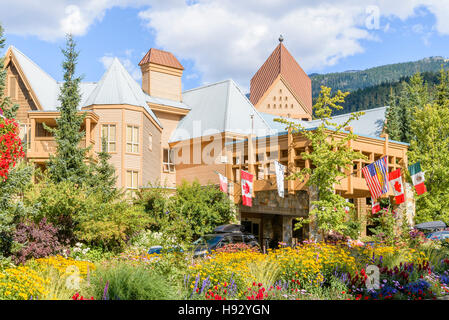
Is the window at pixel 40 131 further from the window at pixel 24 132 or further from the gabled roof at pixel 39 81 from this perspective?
the gabled roof at pixel 39 81

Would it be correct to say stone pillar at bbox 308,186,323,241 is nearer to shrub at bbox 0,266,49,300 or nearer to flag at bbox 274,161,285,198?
flag at bbox 274,161,285,198

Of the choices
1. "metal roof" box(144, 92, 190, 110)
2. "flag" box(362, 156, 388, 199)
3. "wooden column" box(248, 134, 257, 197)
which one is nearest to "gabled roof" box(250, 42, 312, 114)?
"metal roof" box(144, 92, 190, 110)

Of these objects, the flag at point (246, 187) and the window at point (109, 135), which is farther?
the window at point (109, 135)

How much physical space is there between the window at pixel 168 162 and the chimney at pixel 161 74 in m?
4.58

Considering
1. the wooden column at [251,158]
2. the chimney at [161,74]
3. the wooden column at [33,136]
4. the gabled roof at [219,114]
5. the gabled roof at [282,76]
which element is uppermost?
the gabled roof at [282,76]

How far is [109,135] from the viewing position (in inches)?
1235

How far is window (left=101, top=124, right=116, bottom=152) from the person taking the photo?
102 ft

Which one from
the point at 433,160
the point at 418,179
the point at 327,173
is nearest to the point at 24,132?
the point at 327,173

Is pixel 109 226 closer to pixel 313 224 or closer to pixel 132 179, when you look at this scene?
pixel 313 224

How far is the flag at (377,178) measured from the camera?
2355 cm

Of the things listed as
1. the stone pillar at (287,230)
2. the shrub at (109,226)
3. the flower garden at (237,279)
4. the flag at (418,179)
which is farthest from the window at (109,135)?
the flower garden at (237,279)

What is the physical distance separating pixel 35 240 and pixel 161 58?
24.3 meters

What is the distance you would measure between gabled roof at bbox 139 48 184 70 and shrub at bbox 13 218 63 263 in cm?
2221
